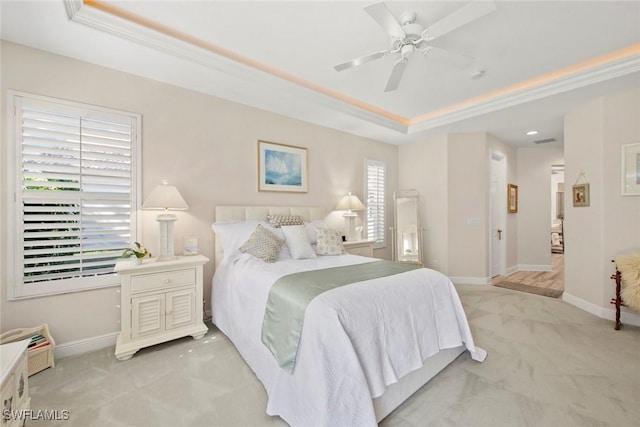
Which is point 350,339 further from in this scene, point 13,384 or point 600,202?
point 600,202

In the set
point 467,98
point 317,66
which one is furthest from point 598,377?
point 317,66

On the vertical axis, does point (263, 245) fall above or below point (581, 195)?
below

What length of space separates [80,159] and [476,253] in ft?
18.3

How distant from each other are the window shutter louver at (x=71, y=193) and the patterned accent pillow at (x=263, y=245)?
3.86 feet

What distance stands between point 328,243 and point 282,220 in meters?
0.66

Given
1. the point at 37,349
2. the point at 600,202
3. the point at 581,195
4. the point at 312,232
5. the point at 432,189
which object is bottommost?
the point at 37,349

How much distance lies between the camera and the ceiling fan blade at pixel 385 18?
167cm

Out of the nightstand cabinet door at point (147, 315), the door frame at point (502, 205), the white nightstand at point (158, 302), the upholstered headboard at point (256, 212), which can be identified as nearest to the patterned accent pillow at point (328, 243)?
the upholstered headboard at point (256, 212)

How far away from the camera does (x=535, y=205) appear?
18.6 feet

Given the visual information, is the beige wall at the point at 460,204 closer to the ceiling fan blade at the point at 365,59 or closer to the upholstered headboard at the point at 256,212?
the upholstered headboard at the point at 256,212

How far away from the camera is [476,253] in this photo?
466cm

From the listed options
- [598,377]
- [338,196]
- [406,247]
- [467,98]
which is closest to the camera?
[598,377]

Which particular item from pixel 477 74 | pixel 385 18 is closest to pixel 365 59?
pixel 385 18

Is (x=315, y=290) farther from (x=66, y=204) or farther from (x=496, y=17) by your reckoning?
(x=496, y=17)
